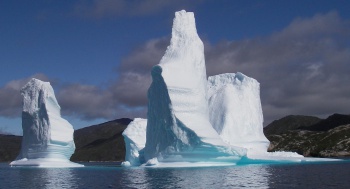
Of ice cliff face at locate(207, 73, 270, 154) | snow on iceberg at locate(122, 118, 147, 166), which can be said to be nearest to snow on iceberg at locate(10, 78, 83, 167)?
snow on iceberg at locate(122, 118, 147, 166)

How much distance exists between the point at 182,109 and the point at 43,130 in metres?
13.9

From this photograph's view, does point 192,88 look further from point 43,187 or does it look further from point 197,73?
point 43,187

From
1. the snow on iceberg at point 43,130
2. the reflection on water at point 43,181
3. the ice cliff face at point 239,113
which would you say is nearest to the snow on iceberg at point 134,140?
the snow on iceberg at point 43,130

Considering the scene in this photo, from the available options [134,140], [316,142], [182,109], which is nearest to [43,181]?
[182,109]

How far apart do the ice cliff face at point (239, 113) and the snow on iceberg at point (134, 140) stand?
717cm

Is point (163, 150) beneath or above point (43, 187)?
above

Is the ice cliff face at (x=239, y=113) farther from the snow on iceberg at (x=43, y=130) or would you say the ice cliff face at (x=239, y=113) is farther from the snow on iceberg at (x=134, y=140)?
the snow on iceberg at (x=43, y=130)

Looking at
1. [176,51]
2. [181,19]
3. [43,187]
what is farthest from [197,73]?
[43,187]

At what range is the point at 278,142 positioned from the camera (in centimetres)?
11256

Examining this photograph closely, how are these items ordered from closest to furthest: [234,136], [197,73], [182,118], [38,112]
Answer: [182,118], [197,73], [38,112], [234,136]

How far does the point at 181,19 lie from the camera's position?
131 feet

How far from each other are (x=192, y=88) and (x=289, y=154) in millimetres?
15831

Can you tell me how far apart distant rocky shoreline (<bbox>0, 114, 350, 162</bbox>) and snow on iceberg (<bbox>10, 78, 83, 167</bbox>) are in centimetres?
6228

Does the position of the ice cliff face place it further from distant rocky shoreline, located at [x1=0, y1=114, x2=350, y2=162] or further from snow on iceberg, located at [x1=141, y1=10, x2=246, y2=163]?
distant rocky shoreline, located at [x1=0, y1=114, x2=350, y2=162]
